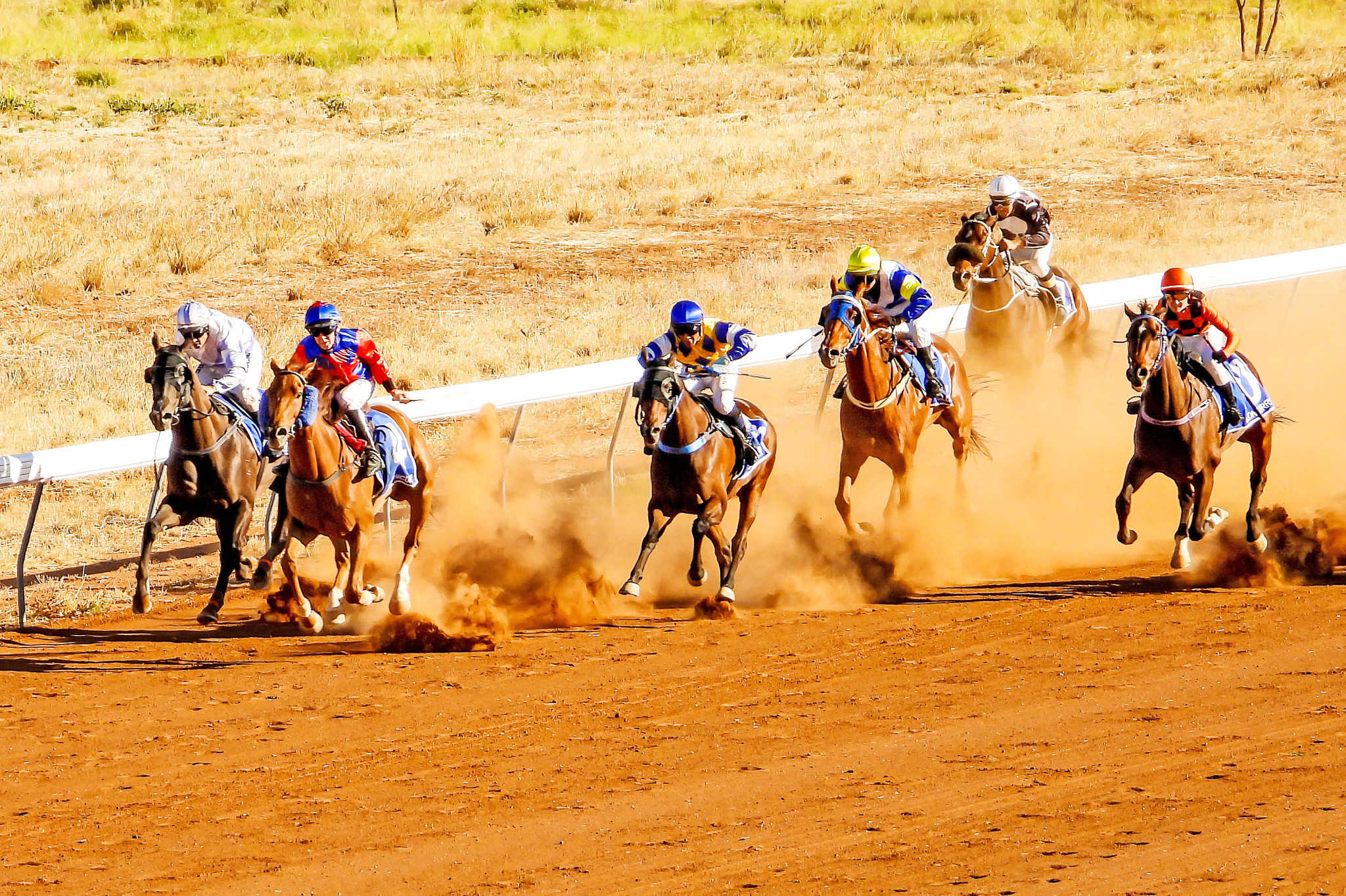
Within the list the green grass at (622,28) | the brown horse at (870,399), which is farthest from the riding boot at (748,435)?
the green grass at (622,28)

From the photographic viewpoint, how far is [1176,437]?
34.3 feet

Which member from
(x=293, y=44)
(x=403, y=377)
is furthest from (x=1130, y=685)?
(x=293, y=44)

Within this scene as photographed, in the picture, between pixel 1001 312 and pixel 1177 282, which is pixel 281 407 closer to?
pixel 1177 282

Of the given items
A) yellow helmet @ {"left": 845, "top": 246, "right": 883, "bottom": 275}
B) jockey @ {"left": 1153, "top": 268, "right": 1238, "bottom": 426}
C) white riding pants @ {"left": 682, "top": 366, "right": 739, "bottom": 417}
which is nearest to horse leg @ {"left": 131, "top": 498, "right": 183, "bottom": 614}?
white riding pants @ {"left": 682, "top": 366, "right": 739, "bottom": 417}

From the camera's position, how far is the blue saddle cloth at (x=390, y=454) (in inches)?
403

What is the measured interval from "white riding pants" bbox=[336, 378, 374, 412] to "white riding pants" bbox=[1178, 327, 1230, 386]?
5.07 meters

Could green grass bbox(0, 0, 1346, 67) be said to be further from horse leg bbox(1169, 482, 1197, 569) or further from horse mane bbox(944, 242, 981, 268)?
horse leg bbox(1169, 482, 1197, 569)

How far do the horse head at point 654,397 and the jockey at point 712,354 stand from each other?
15.4 inches

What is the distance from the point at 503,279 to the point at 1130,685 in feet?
45.0

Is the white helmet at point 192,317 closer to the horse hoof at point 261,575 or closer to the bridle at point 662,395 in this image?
the horse hoof at point 261,575

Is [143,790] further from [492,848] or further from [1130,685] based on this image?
[1130,685]

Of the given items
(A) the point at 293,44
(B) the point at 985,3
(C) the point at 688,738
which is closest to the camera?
(C) the point at 688,738

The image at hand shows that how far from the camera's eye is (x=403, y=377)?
1622cm

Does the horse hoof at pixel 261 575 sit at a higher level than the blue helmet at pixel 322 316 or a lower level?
lower
